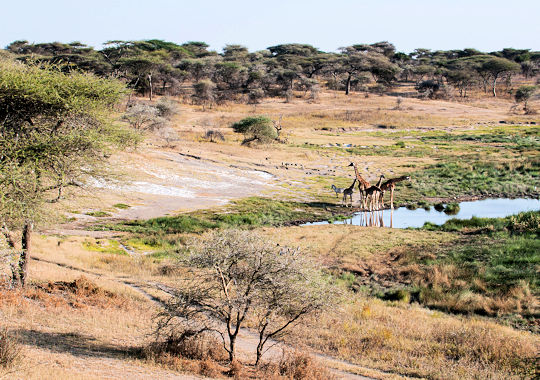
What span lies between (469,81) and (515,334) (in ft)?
380

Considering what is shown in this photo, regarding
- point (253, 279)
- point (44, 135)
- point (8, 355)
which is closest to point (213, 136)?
point (44, 135)

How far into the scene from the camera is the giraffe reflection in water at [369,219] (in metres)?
37.2

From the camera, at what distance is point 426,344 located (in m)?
15.1

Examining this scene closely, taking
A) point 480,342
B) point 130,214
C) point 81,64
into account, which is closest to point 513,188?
point 130,214

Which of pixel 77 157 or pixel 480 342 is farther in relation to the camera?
pixel 77 157

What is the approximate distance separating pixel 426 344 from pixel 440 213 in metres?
29.3

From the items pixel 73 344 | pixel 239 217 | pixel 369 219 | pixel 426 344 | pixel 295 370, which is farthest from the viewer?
pixel 369 219

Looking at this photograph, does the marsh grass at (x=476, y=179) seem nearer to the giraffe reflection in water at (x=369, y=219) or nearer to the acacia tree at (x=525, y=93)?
the giraffe reflection in water at (x=369, y=219)

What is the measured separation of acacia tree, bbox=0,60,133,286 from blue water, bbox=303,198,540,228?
22.8 m

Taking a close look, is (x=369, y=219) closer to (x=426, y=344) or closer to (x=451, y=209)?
(x=451, y=209)

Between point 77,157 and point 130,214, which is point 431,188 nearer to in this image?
point 130,214

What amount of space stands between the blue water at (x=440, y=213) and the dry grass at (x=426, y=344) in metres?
19.9

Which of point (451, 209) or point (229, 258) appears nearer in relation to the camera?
point (229, 258)

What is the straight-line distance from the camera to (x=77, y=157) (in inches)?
707
